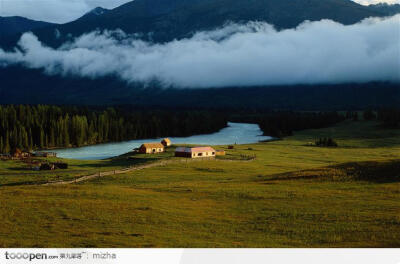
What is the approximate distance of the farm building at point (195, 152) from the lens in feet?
324

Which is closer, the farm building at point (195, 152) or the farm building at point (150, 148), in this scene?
the farm building at point (195, 152)

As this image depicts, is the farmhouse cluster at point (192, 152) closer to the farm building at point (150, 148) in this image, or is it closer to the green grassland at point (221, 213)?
the farm building at point (150, 148)

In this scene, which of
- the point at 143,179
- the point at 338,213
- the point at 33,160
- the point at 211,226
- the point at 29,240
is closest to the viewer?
the point at 29,240

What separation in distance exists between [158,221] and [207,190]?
1835cm

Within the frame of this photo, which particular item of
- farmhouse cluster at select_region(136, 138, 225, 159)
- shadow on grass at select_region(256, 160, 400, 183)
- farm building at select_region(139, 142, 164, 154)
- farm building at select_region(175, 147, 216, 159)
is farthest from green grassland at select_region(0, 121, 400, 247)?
farm building at select_region(139, 142, 164, 154)

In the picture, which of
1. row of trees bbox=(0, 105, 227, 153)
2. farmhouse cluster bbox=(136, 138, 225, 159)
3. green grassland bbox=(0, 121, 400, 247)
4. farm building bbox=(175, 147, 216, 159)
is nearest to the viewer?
green grassland bbox=(0, 121, 400, 247)

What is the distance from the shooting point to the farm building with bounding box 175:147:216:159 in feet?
324

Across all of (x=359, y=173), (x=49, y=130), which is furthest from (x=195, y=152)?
(x=49, y=130)

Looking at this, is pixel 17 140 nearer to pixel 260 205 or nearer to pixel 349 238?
pixel 260 205

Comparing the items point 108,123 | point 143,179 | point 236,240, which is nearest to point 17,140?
point 108,123

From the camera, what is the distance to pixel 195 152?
99.6 m

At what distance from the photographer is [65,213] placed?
118 ft

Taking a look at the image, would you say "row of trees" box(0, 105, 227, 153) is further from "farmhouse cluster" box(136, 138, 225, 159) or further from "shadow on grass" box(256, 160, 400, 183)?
"shadow on grass" box(256, 160, 400, 183)

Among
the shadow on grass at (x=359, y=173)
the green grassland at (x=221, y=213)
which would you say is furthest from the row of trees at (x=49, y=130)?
the shadow on grass at (x=359, y=173)
